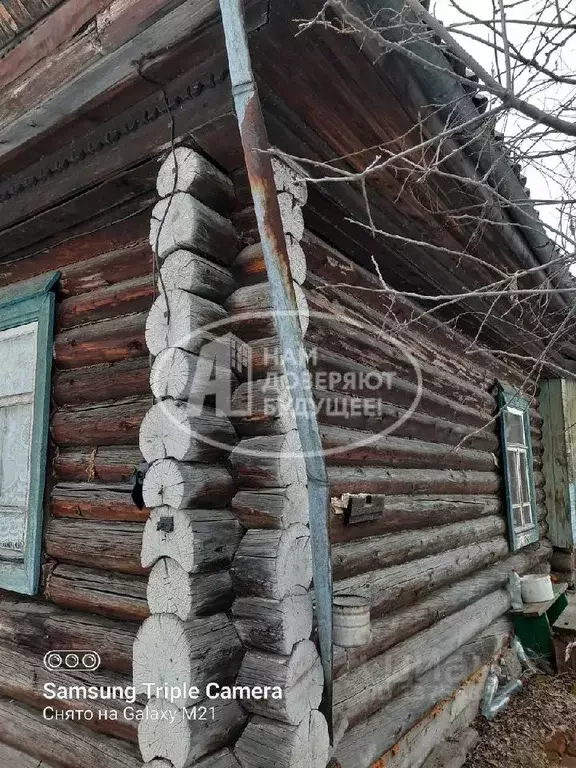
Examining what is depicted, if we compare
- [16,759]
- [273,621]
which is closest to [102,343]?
[273,621]

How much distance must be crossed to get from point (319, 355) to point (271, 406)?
22.7 inches

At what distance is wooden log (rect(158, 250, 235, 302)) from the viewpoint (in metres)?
2.08

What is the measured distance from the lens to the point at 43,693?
7.75ft

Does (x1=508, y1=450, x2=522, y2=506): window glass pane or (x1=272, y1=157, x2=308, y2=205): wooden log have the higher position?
(x1=272, y1=157, x2=308, y2=205): wooden log

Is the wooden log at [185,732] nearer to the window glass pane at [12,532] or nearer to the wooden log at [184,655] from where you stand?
the wooden log at [184,655]

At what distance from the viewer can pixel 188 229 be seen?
2.09 m

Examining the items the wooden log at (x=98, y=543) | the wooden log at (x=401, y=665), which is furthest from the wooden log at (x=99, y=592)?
A: the wooden log at (x=401, y=665)

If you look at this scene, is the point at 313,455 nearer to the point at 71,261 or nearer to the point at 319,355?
the point at 319,355

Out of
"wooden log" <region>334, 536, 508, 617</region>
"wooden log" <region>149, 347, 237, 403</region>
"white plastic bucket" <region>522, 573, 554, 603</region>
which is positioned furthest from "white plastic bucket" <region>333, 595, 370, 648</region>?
"white plastic bucket" <region>522, 573, 554, 603</region>

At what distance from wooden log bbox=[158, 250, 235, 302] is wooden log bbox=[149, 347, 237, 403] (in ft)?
0.85

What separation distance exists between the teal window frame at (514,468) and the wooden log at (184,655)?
382cm

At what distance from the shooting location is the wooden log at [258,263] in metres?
2.24

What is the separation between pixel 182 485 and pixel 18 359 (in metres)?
1.64

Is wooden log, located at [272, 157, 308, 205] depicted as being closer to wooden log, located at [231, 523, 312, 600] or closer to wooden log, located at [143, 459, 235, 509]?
wooden log, located at [143, 459, 235, 509]
